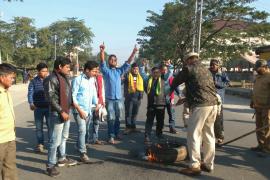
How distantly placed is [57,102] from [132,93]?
3839 millimetres

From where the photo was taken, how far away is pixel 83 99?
6.53 metres

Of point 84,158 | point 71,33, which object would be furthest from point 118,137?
point 71,33

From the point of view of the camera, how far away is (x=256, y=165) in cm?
644

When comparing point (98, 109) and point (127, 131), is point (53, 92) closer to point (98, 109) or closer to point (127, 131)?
point (98, 109)

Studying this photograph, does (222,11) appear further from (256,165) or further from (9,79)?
(9,79)

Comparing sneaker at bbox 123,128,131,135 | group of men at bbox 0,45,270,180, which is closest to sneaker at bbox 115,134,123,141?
group of men at bbox 0,45,270,180

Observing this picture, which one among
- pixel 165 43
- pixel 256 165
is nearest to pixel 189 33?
pixel 165 43

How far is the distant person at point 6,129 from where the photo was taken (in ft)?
14.4

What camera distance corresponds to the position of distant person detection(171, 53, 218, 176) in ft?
18.9

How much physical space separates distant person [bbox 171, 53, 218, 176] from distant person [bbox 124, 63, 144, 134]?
346 centimetres

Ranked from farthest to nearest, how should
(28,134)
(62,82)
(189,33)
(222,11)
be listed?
(189,33), (222,11), (28,134), (62,82)

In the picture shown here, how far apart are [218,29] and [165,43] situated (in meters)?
5.38

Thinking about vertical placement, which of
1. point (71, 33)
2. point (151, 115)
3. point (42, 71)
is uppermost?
point (71, 33)

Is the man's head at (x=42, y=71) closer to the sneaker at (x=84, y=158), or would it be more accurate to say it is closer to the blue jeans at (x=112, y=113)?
the blue jeans at (x=112, y=113)
